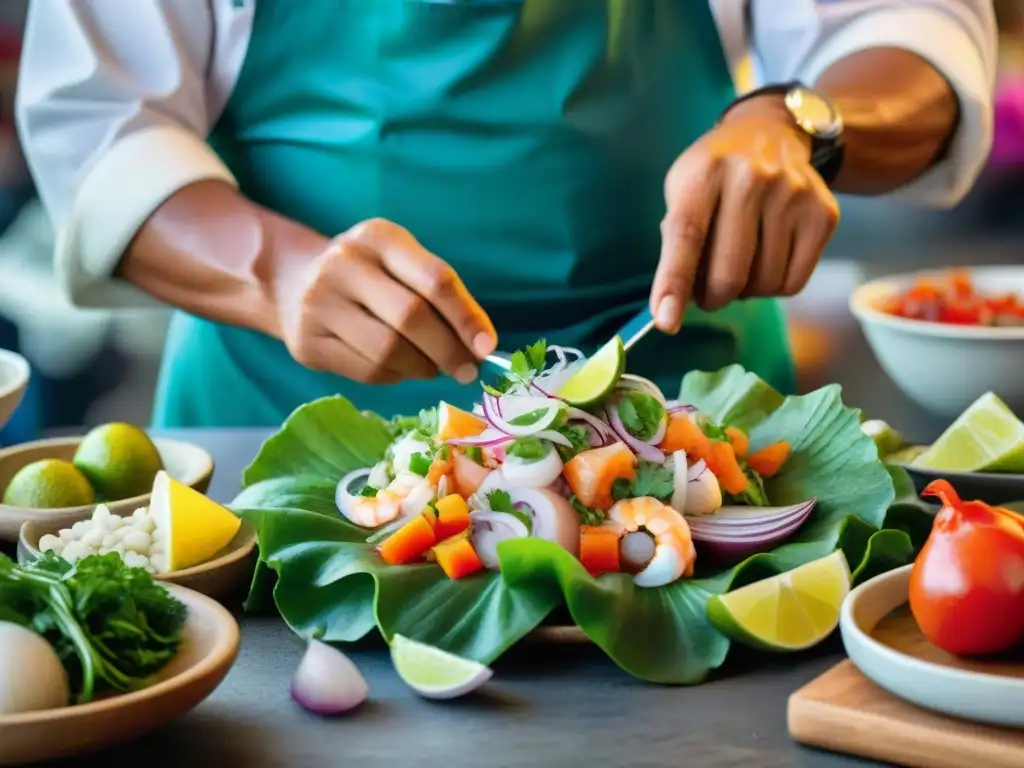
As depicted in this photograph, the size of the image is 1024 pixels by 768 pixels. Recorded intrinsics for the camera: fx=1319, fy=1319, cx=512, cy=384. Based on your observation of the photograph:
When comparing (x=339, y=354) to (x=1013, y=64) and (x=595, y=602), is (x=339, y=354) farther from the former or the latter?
(x=1013, y=64)

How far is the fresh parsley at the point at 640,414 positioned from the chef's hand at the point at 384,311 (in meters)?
0.34

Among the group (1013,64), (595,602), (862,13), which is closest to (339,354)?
(595,602)

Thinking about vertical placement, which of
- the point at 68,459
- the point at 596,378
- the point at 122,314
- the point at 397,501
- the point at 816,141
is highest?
the point at 816,141

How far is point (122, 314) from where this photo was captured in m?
4.74

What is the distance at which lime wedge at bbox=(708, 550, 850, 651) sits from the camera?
3.87 feet

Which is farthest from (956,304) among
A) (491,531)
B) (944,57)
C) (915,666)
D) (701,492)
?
(915,666)

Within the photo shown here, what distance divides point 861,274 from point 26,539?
384 centimetres

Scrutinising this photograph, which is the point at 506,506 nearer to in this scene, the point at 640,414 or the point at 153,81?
the point at 640,414

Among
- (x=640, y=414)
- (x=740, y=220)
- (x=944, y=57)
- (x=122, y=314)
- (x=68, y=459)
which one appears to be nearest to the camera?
(x=640, y=414)

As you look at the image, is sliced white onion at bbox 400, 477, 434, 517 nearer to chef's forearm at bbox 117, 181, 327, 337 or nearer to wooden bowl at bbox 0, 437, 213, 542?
wooden bowl at bbox 0, 437, 213, 542

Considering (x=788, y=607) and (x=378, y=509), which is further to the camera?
(x=378, y=509)

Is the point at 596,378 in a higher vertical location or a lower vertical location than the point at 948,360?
higher

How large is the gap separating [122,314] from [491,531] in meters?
3.71

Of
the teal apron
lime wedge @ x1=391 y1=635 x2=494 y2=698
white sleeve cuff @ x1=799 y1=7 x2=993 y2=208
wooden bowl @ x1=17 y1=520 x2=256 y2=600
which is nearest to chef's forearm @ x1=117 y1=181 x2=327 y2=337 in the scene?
the teal apron
